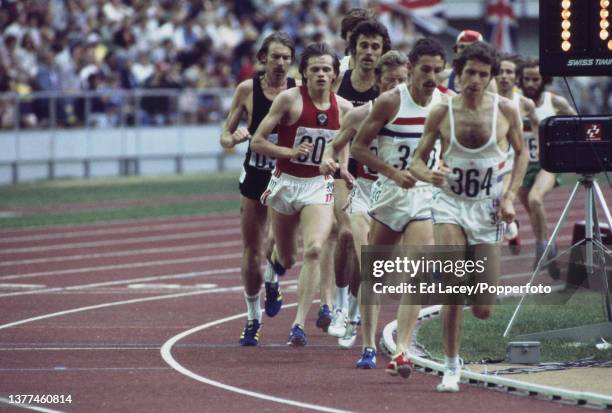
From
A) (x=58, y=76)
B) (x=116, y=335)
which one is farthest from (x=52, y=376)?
(x=58, y=76)

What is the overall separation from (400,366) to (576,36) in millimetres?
2710

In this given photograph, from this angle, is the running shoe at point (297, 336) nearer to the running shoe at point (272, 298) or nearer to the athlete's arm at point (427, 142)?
the running shoe at point (272, 298)

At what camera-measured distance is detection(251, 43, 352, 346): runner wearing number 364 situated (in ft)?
37.0

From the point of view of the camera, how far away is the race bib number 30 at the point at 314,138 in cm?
1141

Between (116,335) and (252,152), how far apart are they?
1754mm

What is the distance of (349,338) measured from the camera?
11430mm

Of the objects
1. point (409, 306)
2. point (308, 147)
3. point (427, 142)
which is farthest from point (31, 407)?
point (308, 147)

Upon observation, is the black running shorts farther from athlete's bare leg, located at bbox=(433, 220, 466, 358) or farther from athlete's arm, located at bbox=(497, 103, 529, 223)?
athlete's arm, located at bbox=(497, 103, 529, 223)

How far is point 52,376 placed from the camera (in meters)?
9.95

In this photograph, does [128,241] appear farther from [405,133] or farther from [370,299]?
[405,133]

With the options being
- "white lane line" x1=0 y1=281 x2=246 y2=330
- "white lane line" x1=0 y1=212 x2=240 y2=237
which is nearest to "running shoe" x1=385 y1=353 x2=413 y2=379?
"white lane line" x1=0 y1=281 x2=246 y2=330

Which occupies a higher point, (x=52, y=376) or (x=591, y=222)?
(x=591, y=222)

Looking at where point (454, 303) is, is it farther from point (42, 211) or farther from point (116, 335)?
point (42, 211)

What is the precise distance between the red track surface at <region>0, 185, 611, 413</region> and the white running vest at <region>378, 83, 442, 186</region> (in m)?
1.39
